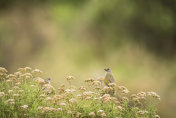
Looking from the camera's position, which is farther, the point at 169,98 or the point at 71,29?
the point at 71,29

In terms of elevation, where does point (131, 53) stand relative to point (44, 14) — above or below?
below

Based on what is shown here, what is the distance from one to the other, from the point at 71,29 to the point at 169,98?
14.1 ft

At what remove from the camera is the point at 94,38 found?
10.3 metres

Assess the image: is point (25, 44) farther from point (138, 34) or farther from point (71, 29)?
point (138, 34)

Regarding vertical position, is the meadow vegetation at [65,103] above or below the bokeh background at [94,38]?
below

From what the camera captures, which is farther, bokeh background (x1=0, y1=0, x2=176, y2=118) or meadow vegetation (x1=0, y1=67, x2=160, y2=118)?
bokeh background (x1=0, y1=0, x2=176, y2=118)

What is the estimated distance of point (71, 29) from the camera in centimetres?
1045

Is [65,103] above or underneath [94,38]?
underneath

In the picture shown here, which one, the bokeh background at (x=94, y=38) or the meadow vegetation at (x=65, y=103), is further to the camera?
the bokeh background at (x=94, y=38)

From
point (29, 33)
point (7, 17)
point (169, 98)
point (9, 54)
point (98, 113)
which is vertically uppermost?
point (7, 17)

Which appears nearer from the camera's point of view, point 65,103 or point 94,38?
point 65,103

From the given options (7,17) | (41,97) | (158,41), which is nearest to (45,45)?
(7,17)

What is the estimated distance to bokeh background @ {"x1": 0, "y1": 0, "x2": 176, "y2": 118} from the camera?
9.18 m

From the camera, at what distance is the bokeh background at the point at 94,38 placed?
9.18m
